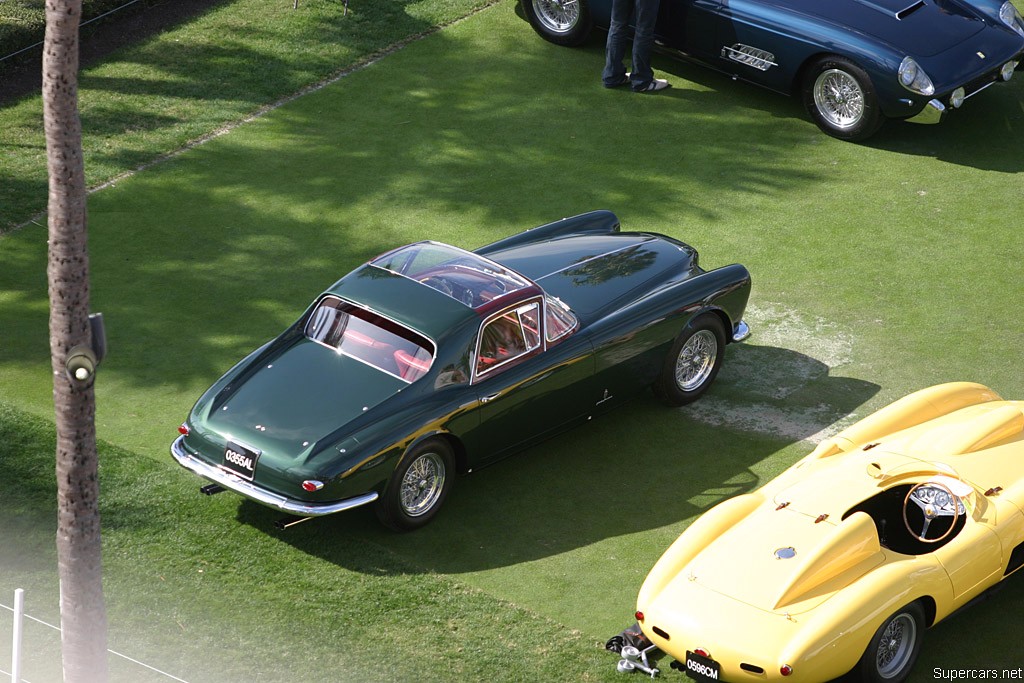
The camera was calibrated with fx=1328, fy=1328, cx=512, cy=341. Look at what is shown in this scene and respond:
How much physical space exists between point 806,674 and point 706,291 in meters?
3.90

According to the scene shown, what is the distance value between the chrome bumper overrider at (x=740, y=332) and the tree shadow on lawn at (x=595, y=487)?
39 centimetres

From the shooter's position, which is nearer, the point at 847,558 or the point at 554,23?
the point at 847,558

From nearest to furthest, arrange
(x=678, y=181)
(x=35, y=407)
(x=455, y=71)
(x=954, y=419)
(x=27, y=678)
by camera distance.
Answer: (x=27, y=678)
(x=954, y=419)
(x=35, y=407)
(x=678, y=181)
(x=455, y=71)

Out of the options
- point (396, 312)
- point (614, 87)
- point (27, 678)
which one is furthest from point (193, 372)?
point (614, 87)

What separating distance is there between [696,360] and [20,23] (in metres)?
9.51

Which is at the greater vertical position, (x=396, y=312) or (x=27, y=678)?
(x=396, y=312)

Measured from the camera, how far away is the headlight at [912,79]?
13.2m

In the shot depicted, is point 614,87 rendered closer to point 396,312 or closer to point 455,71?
point 455,71

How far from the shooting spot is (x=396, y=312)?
893cm

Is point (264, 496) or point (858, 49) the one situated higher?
point (858, 49)

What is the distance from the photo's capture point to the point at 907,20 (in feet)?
45.1

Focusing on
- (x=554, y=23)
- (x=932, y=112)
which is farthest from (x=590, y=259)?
(x=554, y=23)
